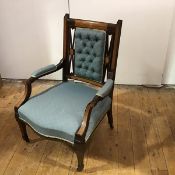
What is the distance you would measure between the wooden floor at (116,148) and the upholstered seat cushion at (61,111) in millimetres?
326

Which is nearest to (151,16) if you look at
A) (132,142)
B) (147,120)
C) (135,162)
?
(147,120)

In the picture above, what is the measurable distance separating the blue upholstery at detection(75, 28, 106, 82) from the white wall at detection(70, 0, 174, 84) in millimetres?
775

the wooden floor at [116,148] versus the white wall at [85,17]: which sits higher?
the white wall at [85,17]

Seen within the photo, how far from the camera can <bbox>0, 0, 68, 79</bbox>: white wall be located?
2.65 metres

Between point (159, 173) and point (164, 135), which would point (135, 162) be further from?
point (164, 135)

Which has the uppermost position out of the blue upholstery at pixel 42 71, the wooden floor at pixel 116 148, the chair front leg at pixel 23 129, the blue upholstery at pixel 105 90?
the blue upholstery at pixel 42 71

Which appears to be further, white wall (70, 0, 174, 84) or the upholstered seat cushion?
white wall (70, 0, 174, 84)

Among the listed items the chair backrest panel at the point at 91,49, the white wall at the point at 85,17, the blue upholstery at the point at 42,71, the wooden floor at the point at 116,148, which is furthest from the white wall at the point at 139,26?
the blue upholstery at the point at 42,71

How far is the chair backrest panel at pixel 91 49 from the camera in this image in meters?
1.83


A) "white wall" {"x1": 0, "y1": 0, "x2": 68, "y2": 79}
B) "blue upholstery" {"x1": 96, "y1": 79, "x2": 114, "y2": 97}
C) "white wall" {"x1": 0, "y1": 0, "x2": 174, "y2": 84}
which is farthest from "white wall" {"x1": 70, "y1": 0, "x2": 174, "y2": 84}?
"blue upholstery" {"x1": 96, "y1": 79, "x2": 114, "y2": 97}

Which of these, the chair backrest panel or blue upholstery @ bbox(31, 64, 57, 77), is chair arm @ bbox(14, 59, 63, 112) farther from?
the chair backrest panel

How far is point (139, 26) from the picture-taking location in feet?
8.55

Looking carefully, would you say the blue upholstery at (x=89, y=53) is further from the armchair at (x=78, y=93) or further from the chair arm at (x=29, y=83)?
the chair arm at (x=29, y=83)

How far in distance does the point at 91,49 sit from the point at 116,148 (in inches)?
33.0
